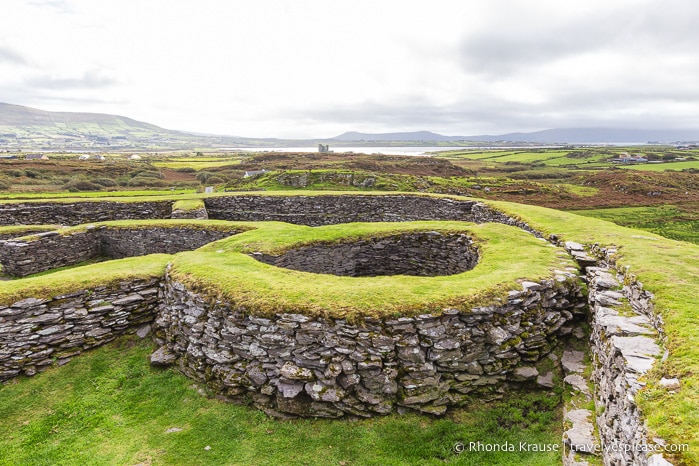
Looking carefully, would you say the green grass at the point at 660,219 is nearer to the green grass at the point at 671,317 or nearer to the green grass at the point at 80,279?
the green grass at the point at 671,317

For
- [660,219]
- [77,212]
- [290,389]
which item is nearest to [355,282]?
[290,389]

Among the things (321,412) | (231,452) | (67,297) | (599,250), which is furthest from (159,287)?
(599,250)

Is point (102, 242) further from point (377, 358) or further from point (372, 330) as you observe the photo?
point (377, 358)

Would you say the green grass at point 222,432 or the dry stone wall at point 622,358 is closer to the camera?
the dry stone wall at point 622,358

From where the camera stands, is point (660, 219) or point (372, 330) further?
point (660, 219)

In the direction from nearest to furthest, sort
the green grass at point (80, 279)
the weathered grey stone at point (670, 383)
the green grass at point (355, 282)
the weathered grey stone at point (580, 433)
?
the weathered grey stone at point (670, 383) → the weathered grey stone at point (580, 433) → the green grass at point (355, 282) → the green grass at point (80, 279)

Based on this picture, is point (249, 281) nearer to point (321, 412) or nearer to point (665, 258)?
point (321, 412)

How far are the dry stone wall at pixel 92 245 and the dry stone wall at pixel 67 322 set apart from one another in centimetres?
775

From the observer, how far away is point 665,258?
10617 mm

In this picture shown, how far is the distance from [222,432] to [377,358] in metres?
4.25

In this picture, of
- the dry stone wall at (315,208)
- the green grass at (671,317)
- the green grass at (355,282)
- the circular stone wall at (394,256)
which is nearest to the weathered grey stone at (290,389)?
the green grass at (355,282)

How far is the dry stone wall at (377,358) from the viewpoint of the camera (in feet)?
26.8

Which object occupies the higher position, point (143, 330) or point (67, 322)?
point (67, 322)

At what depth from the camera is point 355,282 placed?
10.4 metres
